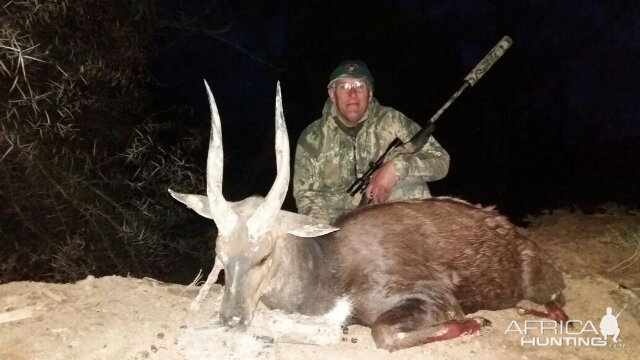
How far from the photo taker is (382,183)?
5.14 m

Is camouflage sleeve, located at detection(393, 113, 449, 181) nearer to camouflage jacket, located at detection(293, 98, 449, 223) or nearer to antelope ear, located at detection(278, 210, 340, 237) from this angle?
camouflage jacket, located at detection(293, 98, 449, 223)

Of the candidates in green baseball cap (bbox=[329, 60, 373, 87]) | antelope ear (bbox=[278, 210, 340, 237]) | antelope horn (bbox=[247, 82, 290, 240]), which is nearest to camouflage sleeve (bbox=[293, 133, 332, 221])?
green baseball cap (bbox=[329, 60, 373, 87])

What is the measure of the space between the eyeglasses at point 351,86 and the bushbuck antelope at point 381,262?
1.57m

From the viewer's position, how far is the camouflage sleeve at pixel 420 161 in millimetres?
5207

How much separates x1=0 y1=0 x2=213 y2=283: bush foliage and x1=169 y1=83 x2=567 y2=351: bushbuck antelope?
3358 mm

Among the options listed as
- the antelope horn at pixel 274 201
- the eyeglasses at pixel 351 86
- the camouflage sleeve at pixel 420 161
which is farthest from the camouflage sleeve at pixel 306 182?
the antelope horn at pixel 274 201

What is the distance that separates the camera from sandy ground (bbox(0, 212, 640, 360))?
354cm

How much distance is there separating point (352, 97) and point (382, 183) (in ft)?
3.38

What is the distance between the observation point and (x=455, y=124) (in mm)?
17391

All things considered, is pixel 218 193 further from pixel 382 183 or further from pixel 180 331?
pixel 382 183

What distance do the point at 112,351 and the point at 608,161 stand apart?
56.3ft

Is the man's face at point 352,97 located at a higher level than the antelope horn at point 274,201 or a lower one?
higher

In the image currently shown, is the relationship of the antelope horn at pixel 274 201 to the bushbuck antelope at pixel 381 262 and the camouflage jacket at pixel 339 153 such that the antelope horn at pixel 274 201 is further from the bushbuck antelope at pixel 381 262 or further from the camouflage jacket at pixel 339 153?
the camouflage jacket at pixel 339 153

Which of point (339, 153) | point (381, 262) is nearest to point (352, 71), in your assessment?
point (339, 153)
